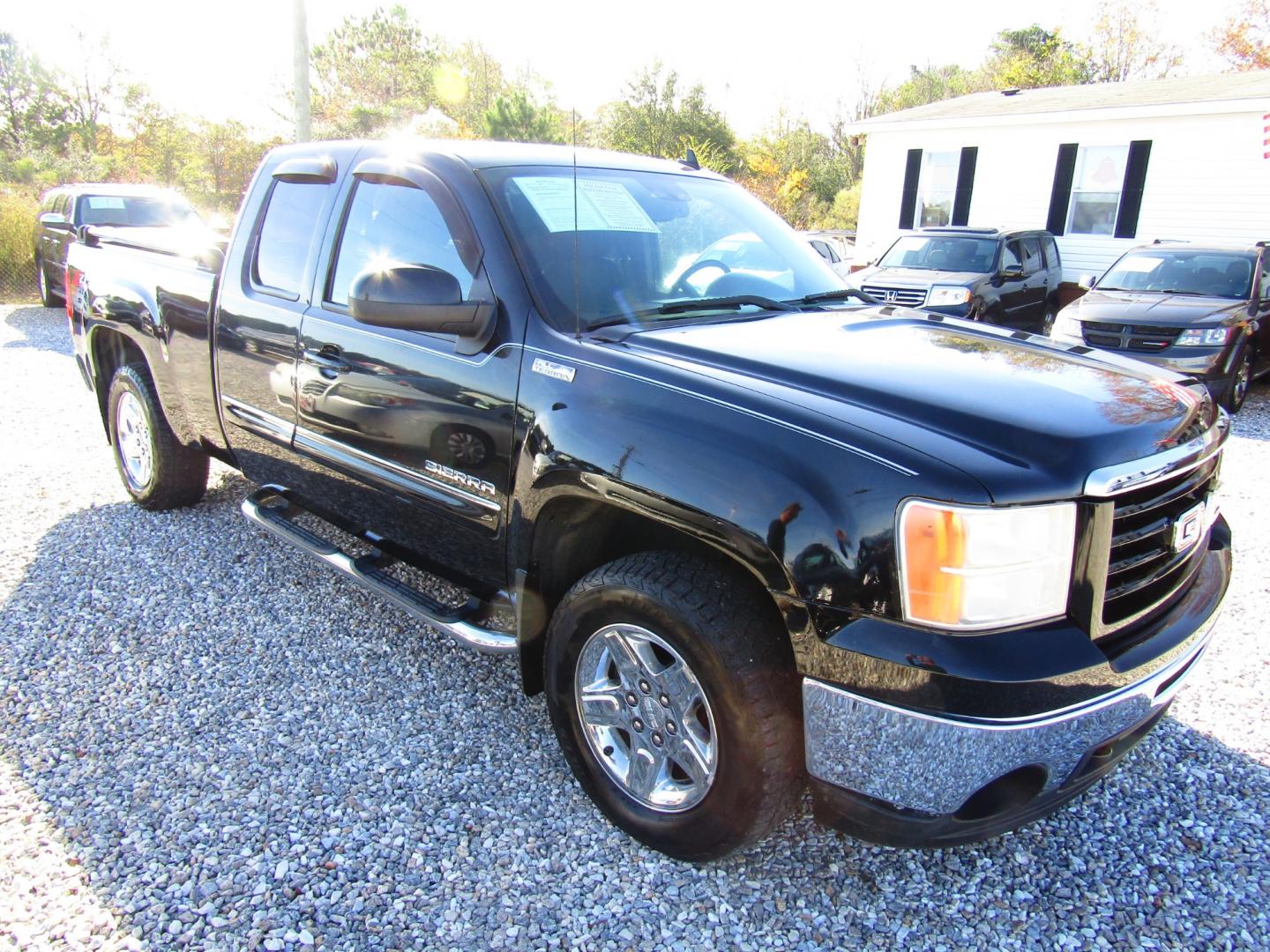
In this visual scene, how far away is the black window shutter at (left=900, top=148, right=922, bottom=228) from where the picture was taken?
58.2 feet

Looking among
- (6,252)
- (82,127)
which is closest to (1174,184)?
(6,252)

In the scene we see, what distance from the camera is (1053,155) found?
1572 centimetres

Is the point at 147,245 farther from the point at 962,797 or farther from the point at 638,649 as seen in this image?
the point at 962,797

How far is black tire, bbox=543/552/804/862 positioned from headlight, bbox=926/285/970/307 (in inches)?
342

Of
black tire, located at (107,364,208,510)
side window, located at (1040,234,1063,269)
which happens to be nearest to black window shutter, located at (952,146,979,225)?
side window, located at (1040,234,1063,269)

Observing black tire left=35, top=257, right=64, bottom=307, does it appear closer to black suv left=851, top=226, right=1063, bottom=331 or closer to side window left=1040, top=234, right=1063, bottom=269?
black suv left=851, top=226, right=1063, bottom=331

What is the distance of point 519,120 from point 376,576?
30810 mm

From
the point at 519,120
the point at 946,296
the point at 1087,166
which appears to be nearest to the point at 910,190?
the point at 1087,166

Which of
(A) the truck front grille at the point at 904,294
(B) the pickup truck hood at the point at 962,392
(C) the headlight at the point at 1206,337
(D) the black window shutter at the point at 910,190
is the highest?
(D) the black window shutter at the point at 910,190

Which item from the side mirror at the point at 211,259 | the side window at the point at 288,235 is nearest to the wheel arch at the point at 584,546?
the side window at the point at 288,235

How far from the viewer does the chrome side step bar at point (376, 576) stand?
2727 millimetres

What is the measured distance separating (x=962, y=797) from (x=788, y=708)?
419 millimetres

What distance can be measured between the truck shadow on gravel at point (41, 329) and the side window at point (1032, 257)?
12253 mm

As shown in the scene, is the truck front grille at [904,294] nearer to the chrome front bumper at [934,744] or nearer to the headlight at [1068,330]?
the headlight at [1068,330]
